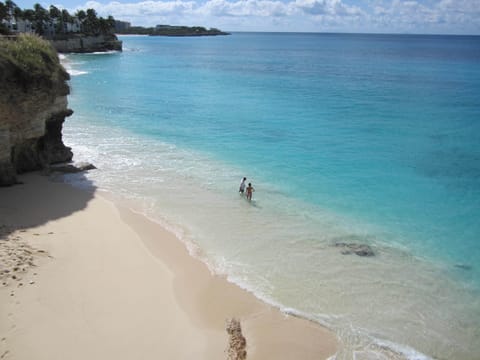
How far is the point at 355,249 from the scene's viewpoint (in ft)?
55.6

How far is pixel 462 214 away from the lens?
2094cm

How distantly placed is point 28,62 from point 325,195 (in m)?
16.6

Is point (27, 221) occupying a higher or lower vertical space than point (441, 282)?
higher

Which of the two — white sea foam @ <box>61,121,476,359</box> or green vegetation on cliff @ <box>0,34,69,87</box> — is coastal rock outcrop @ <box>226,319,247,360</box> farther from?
green vegetation on cliff @ <box>0,34,69,87</box>

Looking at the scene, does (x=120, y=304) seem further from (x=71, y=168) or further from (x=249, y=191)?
(x=71, y=168)

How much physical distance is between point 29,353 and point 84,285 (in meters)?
3.15

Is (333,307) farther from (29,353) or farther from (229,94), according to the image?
(229,94)

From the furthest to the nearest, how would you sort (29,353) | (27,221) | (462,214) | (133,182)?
(133,182)
(462,214)
(27,221)
(29,353)

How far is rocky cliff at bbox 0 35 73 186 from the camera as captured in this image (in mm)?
19203

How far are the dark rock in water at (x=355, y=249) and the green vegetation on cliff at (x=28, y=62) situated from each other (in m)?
16.5

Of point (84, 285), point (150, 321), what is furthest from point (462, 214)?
point (84, 285)

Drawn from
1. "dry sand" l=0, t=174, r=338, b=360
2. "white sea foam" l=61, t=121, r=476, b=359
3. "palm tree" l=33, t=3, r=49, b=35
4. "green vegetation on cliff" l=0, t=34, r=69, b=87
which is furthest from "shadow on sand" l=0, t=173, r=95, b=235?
"palm tree" l=33, t=3, r=49, b=35

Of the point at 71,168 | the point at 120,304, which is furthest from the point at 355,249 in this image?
the point at 71,168

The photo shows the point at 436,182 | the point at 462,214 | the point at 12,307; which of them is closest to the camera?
the point at 12,307
